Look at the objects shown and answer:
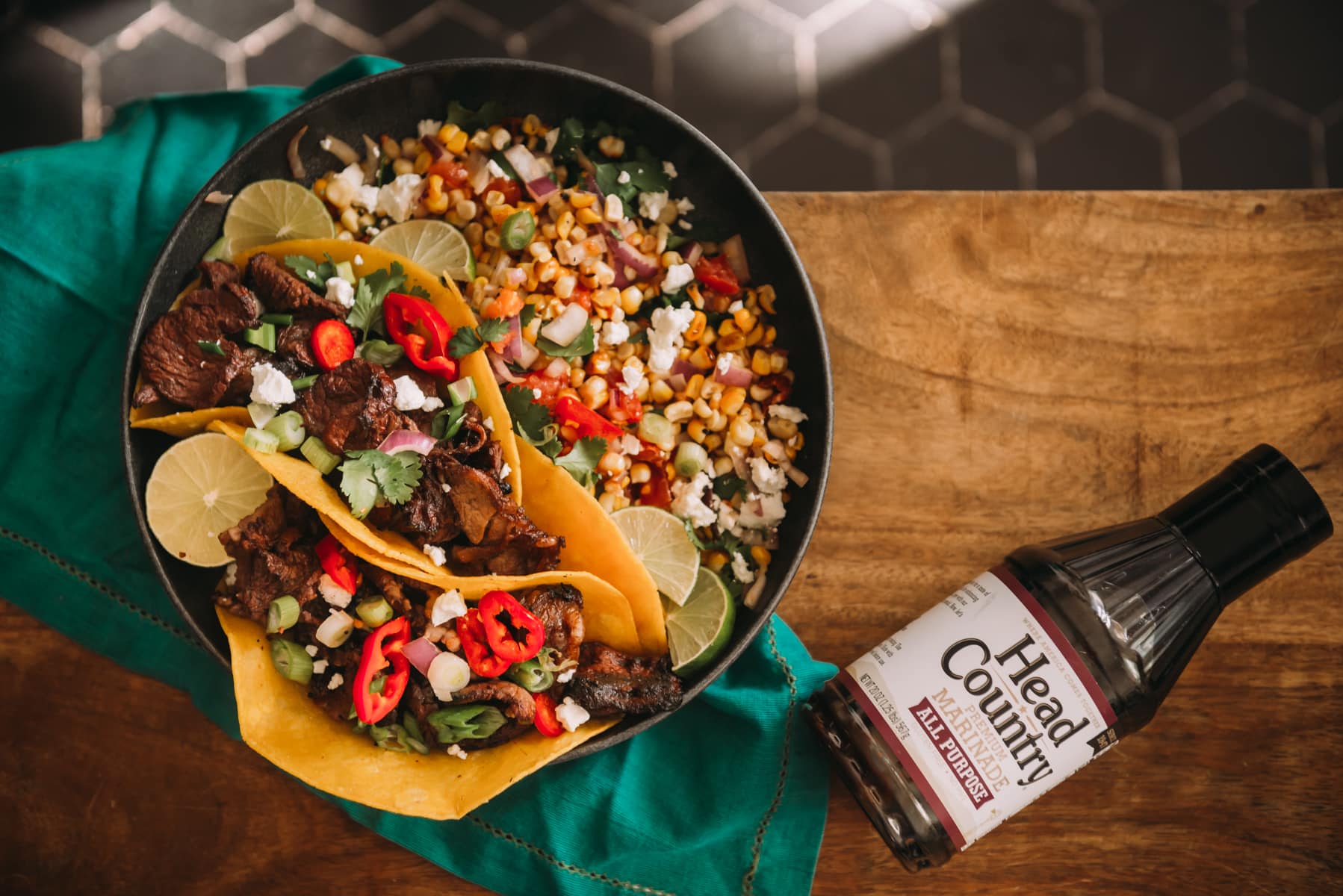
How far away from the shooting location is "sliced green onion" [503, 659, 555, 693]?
5.52 ft

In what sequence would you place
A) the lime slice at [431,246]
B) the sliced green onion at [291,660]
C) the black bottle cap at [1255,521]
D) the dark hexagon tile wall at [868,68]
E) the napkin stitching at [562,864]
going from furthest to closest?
the dark hexagon tile wall at [868,68] → the napkin stitching at [562,864] → the lime slice at [431,246] → the sliced green onion at [291,660] → the black bottle cap at [1255,521]

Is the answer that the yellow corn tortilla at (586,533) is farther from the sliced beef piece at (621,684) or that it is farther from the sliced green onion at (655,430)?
the sliced green onion at (655,430)

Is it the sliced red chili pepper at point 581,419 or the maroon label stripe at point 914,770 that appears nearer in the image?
the maroon label stripe at point 914,770

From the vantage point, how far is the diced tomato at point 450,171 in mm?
1875

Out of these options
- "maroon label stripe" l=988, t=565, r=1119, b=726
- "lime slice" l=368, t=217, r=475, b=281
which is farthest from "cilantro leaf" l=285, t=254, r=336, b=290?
"maroon label stripe" l=988, t=565, r=1119, b=726

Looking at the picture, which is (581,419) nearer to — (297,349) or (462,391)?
(462,391)

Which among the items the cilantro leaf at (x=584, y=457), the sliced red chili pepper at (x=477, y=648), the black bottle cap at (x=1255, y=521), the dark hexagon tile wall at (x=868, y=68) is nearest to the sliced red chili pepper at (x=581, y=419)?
the cilantro leaf at (x=584, y=457)

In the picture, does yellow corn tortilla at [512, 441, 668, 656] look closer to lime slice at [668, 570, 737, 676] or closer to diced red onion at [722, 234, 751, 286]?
lime slice at [668, 570, 737, 676]

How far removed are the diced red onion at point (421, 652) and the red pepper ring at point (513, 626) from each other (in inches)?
3.8

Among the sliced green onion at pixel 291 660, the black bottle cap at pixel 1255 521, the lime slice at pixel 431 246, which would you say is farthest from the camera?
the lime slice at pixel 431 246

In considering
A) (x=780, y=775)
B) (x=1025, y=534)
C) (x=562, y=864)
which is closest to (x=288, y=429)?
(x=562, y=864)

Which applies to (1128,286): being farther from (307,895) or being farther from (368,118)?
(307,895)

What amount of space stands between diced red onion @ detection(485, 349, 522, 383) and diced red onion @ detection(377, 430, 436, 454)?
20 centimetres

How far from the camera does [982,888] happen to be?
1.99 metres
